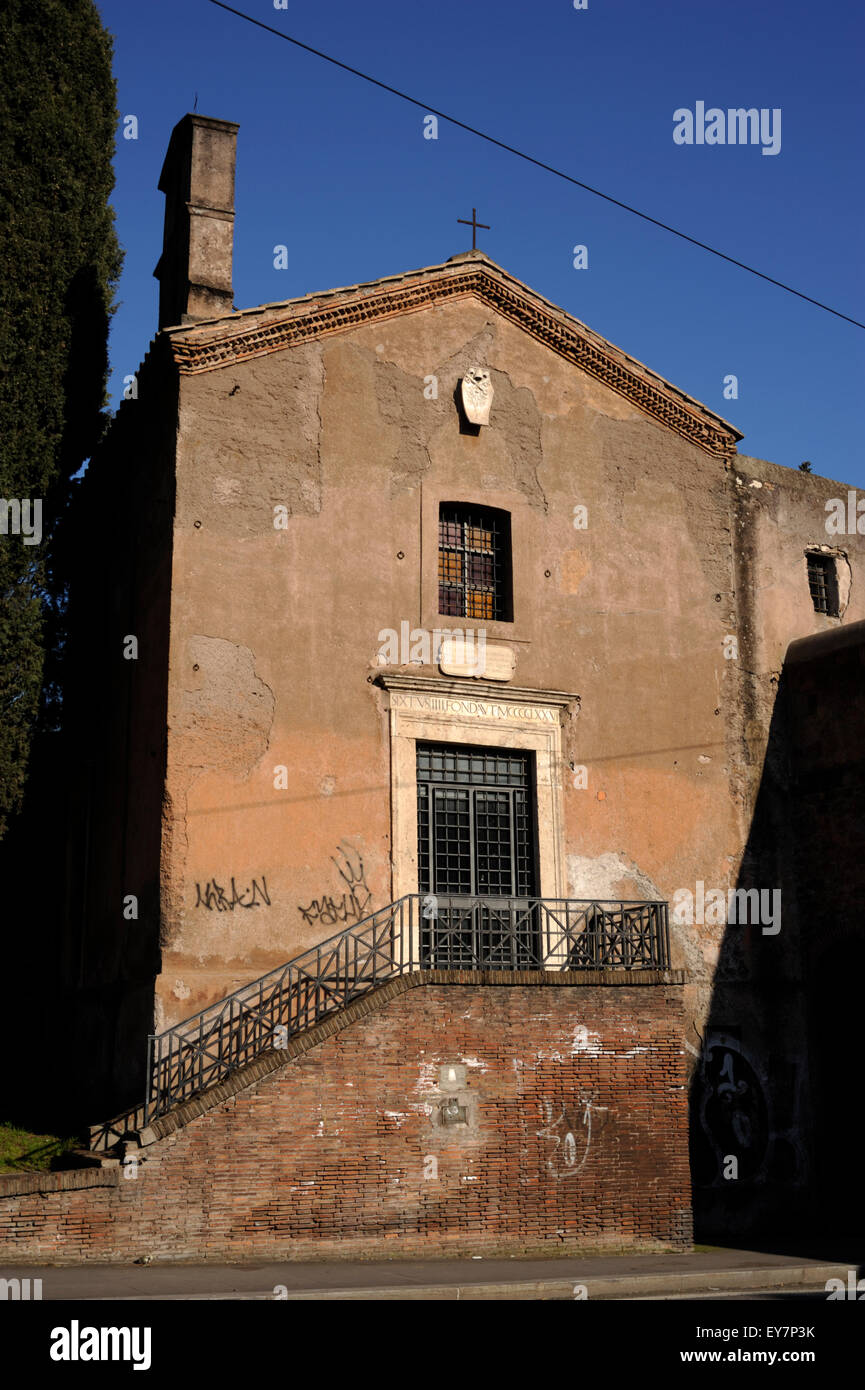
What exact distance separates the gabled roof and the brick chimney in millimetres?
965

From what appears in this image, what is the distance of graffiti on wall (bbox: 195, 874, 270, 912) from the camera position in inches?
603

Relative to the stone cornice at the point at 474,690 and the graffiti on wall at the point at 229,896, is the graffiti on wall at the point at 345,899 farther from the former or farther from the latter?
the stone cornice at the point at 474,690

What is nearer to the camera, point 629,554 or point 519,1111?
→ point 519,1111

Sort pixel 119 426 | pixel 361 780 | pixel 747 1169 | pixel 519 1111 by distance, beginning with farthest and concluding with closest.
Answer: pixel 119 426 → pixel 747 1169 → pixel 361 780 → pixel 519 1111

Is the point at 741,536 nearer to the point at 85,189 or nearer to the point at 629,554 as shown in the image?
the point at 629,554

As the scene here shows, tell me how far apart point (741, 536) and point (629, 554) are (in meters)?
2.19

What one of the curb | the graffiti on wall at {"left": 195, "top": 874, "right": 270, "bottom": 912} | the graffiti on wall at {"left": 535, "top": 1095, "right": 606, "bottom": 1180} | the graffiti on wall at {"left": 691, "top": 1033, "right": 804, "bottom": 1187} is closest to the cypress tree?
the graffiti on wall at {"left": 195, "top": 874, "right": 270, "bottom": 912}

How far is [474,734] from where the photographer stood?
17531 millimetres

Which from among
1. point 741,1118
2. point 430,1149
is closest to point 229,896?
point 430,1149

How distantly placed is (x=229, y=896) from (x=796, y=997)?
834cm

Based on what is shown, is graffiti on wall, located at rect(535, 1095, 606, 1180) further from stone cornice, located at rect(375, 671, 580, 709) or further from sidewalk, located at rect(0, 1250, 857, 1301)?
stone cornice, located at rect(375, 671, 580, 709)

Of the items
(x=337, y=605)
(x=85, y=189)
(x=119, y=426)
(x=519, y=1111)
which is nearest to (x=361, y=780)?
(x=337, y=605)

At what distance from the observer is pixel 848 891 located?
18.8 meters

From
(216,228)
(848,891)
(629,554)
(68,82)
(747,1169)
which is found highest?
(68,82)
